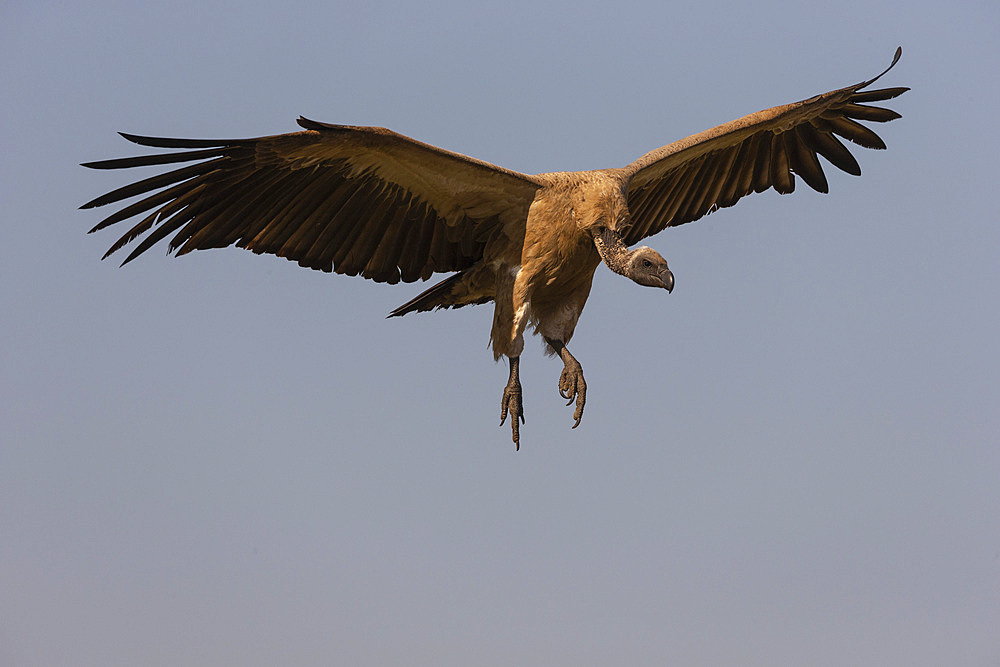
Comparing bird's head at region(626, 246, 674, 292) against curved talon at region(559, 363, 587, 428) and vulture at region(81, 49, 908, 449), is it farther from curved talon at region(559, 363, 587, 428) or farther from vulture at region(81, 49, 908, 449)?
curved talon at region(559, 363, 587, 428)

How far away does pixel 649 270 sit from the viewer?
28.4 ft

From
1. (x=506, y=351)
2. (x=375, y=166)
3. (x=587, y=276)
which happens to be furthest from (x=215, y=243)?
(x=587, y=276)

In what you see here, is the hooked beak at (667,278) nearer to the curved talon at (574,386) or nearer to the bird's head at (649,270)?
the bird's head at (649,270)

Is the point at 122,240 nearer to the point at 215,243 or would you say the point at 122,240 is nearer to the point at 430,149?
the point at 215,243

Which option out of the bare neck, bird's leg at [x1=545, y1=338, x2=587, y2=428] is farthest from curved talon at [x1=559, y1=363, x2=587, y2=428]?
the bare neck

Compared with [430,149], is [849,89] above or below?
above

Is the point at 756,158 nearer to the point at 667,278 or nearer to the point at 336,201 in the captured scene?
the point at 667,278

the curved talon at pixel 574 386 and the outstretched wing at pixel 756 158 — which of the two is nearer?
the curved talon at pixel 574 386

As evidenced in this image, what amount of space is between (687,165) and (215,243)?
4.24 meters

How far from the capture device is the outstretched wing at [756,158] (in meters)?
10.1

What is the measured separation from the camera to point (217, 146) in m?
8.34

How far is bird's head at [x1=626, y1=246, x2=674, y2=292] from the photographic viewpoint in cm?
864

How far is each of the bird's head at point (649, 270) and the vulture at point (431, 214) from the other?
0.4 inches

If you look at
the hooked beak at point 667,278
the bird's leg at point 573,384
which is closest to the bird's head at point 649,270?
the hooked beak at point 667,278
